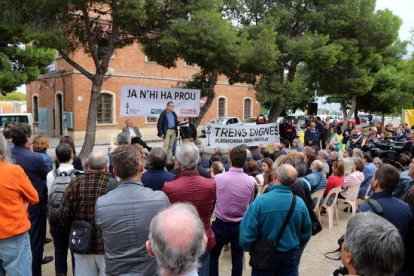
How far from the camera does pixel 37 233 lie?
4.51 m

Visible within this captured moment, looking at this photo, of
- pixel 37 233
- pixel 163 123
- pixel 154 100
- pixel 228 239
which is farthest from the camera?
pixel 154 100

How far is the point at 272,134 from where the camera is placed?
1175cm

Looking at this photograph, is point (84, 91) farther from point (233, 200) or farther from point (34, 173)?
point (233, 200)

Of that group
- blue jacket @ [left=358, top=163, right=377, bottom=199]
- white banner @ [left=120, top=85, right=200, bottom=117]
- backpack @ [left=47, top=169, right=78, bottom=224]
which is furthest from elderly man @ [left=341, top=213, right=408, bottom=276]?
white banner @ [left=120, top=85, right=200, bottom=117]

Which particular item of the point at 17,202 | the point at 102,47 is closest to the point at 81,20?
the point at 102,47

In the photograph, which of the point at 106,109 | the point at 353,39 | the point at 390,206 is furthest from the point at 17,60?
the point at 390,206

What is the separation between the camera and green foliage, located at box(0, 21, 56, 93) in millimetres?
12332

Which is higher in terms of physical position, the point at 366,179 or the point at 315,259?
the point at 366,179

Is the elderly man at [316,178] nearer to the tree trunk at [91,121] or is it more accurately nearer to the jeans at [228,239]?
the jeans at [228,239]

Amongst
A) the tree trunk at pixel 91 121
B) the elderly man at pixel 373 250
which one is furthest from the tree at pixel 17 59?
the elderly man at pixel 373 250

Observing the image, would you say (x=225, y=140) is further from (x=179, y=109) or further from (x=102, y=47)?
(x=102, y=47)

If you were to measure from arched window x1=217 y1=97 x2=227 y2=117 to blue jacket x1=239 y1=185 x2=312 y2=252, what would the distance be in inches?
1189

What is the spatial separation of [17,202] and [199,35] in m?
8.43

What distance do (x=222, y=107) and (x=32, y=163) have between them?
97.4ft
